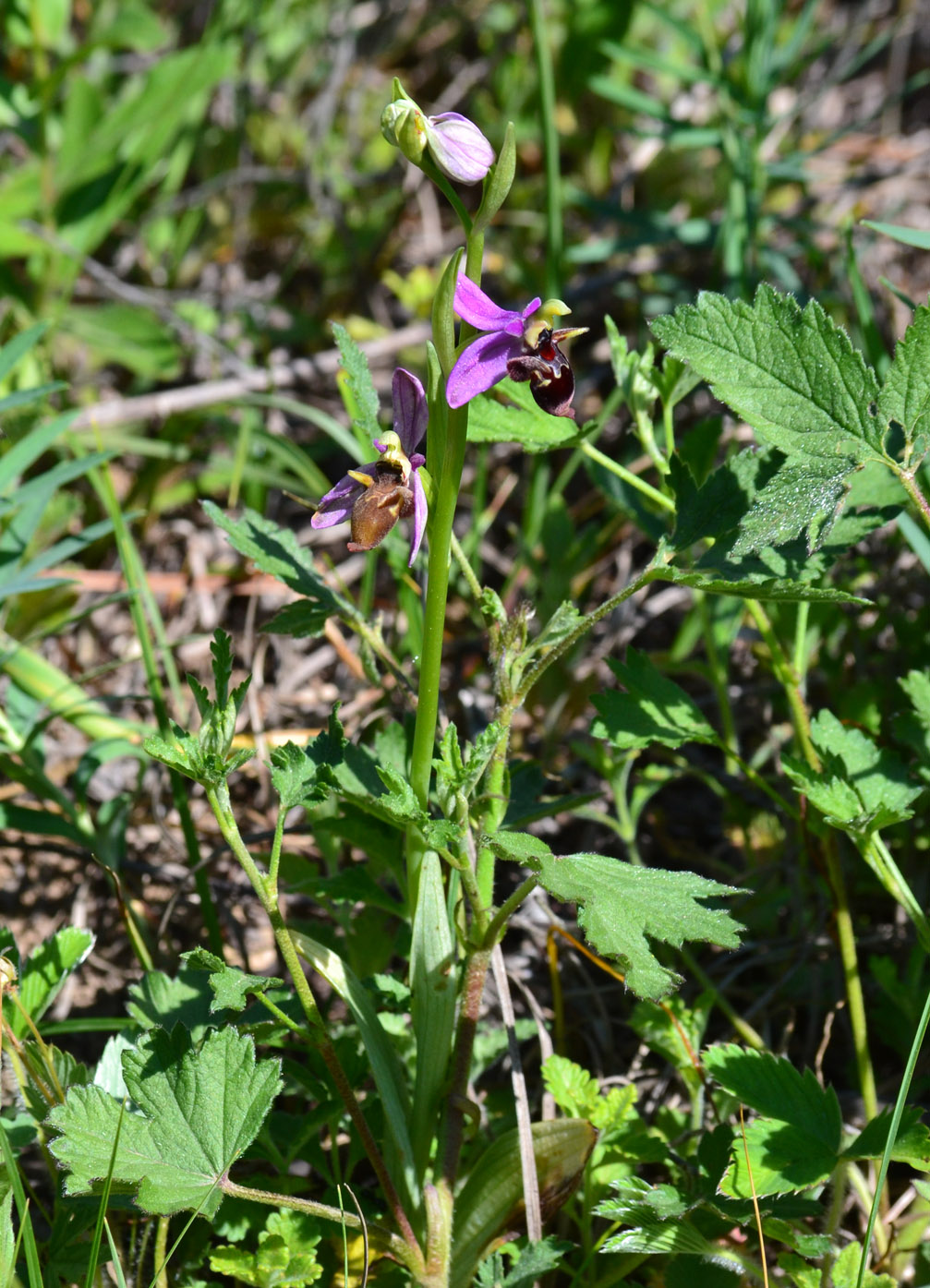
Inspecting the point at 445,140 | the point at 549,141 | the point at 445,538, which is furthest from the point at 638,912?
the point at 549,141

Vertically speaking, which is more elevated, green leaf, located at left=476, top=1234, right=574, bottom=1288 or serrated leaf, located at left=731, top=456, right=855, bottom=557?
serrated leaf, located at left=731, top=456, right=855, bottom=557

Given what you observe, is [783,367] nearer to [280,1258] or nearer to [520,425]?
[520,425]

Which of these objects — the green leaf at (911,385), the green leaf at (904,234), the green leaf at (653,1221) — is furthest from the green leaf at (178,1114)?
the green leaf at (904,234)

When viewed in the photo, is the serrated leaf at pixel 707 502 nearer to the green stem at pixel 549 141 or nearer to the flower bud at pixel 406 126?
the flower bud at pixel 406 126

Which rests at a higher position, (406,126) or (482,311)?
(406,126)

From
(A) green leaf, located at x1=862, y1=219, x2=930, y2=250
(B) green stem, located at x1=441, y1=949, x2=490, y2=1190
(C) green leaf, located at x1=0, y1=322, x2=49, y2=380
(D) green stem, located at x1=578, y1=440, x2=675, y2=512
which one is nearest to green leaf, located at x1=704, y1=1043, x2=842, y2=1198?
(B) green stem, located at x1=441, y1=949, x2=490, y2=1190

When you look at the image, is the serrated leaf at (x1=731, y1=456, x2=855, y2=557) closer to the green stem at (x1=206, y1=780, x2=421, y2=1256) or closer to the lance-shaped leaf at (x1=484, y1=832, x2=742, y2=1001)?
the lance-shaped leaf at (x1=484, y1=832, x2=742, y2=1001)

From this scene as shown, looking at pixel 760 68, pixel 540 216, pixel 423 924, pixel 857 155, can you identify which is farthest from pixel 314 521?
pixel 857 155
